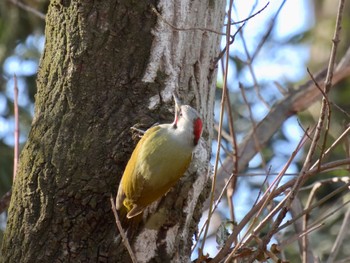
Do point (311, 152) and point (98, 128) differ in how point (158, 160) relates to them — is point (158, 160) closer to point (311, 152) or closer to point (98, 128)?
point (98, 128)

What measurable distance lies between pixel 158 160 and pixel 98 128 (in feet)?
0.80

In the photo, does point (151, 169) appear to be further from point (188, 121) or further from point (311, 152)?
Answer: point (311, 152)

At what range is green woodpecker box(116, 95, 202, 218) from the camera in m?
2.77

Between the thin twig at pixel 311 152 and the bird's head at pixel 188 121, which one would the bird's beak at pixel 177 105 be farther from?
the thin twig at pixel 311 152

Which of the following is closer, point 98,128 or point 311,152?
point 311,152

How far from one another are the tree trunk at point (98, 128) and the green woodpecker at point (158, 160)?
0.07 m

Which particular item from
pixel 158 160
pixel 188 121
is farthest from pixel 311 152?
pixel 158 160

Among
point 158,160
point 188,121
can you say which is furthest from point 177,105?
point 158,160

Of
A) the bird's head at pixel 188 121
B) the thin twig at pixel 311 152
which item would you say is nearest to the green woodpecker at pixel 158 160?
the bird's head at pixel 188 121

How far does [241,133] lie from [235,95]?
22.1 inches

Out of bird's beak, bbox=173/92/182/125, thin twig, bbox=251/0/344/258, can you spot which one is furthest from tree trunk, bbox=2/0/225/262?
thin twig, bbox=251/0/344/258

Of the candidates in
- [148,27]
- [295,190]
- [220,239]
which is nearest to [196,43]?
[148,27]

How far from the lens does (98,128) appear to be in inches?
112

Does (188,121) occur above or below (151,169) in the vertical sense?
above
